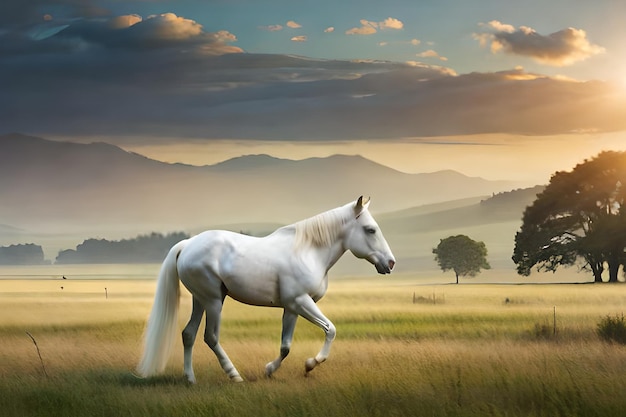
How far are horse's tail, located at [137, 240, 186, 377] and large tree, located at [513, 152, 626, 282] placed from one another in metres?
33.2

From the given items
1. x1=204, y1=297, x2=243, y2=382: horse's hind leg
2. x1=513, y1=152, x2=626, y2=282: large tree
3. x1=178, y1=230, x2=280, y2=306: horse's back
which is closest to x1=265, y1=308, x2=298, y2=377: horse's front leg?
x1=178, y1=230, x2=280, y2=306: horse's back

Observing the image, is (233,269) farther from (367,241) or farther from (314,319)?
(367,241)

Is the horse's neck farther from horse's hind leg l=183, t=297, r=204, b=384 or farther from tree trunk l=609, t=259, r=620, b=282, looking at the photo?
tree trunk l=609, t=259, r=620, b=282

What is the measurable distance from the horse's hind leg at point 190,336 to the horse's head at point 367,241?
2.06m

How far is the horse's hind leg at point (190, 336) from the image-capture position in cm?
1091

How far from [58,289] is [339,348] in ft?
83.2

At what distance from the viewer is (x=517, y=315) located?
21891 millimetres

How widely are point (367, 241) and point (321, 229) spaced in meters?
0.58

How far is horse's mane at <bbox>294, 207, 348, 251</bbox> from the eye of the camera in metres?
10.9

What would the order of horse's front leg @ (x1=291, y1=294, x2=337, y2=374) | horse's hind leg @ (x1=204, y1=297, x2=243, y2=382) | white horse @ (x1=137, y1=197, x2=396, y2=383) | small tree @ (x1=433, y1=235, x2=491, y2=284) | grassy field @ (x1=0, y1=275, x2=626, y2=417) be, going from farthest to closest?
1. small tree @ (x1=433, y1=235, x2=491, y2=284)
2. horse's hind leg @ (x1=204, y1=297, x2=243, y2=382)
3. white horse @ (x1=137, y1=197, x2=396, y2=383)
4. horse's front leg @ (x1=291, y1=294, x2=337, y2=374)
5. grassy field @ (x1=0, y1=275, x2=626, y2=417)

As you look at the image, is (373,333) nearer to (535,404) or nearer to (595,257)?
(535,404)

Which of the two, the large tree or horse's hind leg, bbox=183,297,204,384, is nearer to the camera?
horse's hind leg, bbox=183,297,204,384

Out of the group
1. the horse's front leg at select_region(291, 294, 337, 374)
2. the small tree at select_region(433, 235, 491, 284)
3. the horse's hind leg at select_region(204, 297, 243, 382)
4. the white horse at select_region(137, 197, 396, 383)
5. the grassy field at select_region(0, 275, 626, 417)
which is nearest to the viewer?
the grassy field at select_region(0, 275, 626, 417)

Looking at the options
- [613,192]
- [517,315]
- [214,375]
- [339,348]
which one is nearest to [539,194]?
[613,192]
